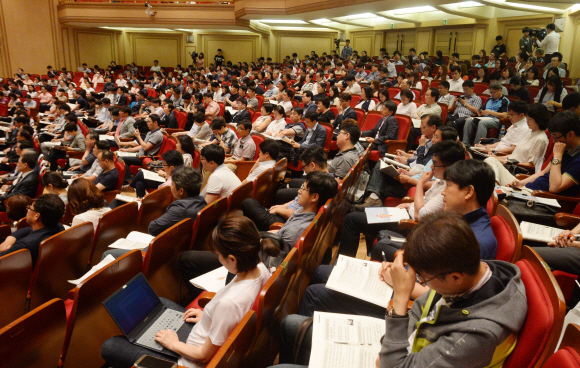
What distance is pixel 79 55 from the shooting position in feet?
49.8

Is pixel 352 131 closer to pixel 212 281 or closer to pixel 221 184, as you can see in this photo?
pixel 221 184

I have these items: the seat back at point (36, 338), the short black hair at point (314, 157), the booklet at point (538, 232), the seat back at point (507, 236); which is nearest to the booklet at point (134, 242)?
the seat back at point (36, 338)

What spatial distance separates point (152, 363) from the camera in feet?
4.21

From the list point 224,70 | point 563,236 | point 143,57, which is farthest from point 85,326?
point 143,57

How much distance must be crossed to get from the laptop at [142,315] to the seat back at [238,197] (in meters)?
1.03

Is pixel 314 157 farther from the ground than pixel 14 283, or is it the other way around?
pixel 314 157

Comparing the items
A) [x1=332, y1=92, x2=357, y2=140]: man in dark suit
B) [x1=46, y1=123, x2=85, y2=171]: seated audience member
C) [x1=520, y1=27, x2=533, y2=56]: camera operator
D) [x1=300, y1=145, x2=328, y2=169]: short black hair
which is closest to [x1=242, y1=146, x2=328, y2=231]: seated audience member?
[x1=300, y1=145, x2=328, y2=169]: short black hair

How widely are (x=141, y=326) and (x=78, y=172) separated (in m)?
3.60

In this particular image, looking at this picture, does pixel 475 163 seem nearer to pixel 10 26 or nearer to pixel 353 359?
pixel 353 359

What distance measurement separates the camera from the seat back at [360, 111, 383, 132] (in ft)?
16.8

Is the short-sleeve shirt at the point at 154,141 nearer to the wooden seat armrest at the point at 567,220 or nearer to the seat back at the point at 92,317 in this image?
the seat back at the point at 92,317

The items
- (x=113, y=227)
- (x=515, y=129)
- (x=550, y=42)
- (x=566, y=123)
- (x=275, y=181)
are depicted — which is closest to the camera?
(x=113, y=227)

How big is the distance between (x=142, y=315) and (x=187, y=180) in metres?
1.16

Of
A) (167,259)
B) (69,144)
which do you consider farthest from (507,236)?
(69,144)
